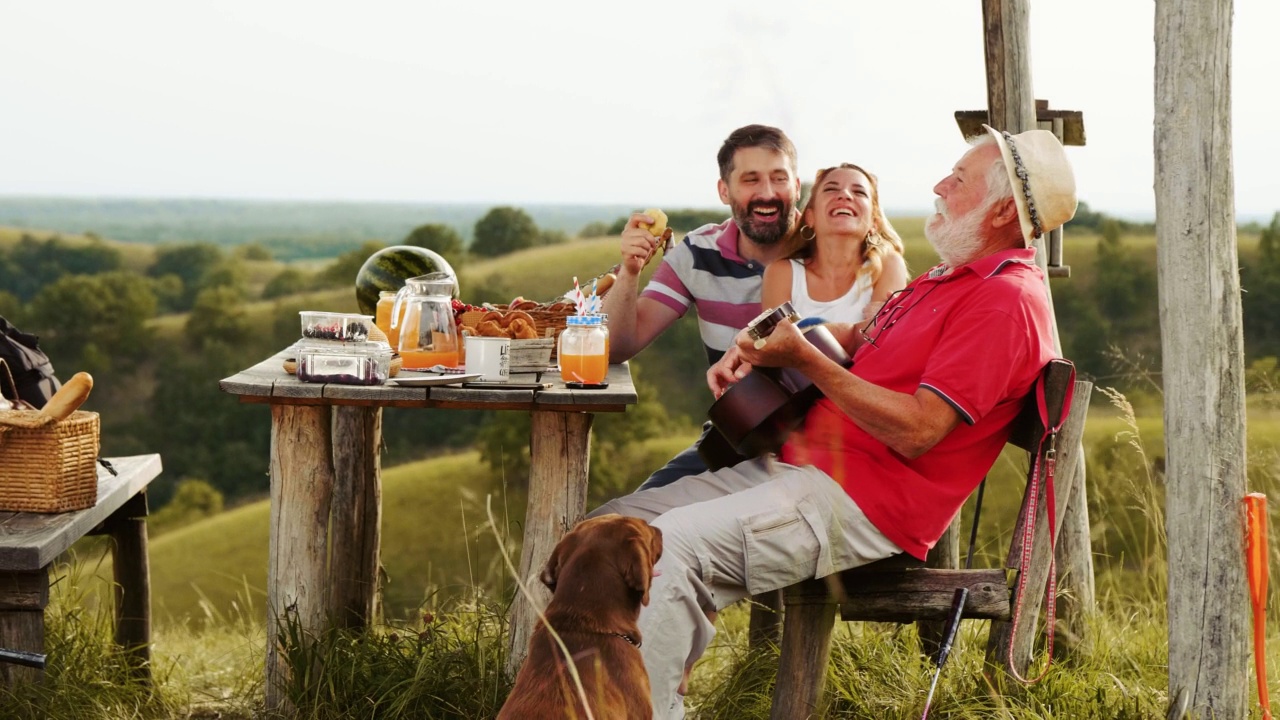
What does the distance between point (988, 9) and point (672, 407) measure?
1053 inches

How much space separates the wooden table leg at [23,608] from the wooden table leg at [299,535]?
2.02 feet

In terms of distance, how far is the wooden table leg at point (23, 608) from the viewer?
3422 millimetres

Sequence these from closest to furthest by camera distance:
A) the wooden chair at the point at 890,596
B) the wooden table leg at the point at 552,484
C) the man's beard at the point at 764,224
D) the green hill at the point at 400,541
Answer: the wooden chair at the point at 890,596 < the wooden table leg at the point at 552,484 < the man's beard at the point at 764,224 < the green hill at the point at 400,541

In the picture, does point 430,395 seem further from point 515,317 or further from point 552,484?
point 515,317

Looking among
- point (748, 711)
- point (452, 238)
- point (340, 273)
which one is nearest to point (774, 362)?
point (748, 711)

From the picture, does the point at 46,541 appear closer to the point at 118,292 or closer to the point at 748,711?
the point at 748,711


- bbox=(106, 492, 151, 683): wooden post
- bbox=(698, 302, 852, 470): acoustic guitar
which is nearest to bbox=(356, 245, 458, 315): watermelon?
bbox=(106, 492, 151, 683): wooden post

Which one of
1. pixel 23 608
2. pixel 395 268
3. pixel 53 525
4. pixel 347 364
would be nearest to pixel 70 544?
pixel 53 525

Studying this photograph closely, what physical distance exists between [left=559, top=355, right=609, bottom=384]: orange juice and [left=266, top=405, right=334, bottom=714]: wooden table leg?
78 centimetres

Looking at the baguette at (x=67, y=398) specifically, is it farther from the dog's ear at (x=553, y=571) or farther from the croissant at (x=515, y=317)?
the dog's ear at (x=553, y=571)

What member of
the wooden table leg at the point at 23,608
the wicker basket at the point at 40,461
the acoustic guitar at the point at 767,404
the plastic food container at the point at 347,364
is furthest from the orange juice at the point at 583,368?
the wooden table leg at the point at 23,608

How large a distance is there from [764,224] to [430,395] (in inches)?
59.9

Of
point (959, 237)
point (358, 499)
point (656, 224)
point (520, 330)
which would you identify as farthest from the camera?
point (358, 499)

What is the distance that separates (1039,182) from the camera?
3240mm
